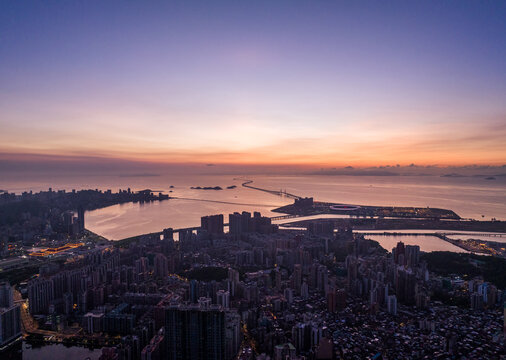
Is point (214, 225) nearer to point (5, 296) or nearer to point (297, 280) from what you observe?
point (297, 280)

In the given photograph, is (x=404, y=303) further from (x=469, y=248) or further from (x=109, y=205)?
(x=109, y=205)

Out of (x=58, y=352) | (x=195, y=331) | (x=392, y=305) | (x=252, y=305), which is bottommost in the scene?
(x=58, y=352)

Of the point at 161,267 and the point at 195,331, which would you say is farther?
the point at 161,267

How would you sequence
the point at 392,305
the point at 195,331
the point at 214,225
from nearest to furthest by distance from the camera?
the point at 195,331, the point at 392,305, the point at 214,225

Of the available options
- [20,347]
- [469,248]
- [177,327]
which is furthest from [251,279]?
[469,248]

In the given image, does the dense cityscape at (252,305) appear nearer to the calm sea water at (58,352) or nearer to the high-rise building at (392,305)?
the high-rise building at (392,305)

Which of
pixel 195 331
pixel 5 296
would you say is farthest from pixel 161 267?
pixel 195 331

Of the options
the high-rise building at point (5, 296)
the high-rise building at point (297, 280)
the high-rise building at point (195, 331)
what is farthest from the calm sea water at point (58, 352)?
the high-rise building at point (297, 280)

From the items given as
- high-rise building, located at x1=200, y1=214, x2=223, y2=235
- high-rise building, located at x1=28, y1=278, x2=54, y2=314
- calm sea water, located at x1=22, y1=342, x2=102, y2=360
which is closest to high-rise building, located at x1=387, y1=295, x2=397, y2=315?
calm sea water, located at x1=22, y1=342, x2=102, y2=360
